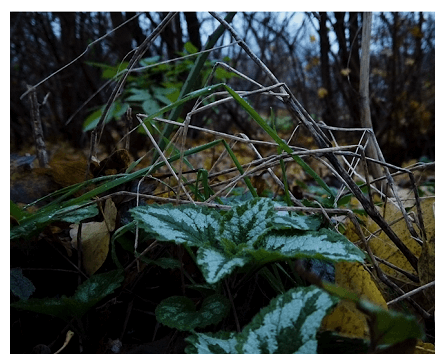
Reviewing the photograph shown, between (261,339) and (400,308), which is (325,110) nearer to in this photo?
(400,308)

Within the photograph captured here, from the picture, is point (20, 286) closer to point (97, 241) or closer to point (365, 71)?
point (97, 241)

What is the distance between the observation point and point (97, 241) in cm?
55

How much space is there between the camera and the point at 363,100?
2.57ft

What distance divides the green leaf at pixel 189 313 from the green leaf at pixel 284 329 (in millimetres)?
34

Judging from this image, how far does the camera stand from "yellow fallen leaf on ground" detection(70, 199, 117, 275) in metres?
0.54

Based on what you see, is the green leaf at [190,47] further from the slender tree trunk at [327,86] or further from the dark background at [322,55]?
the slender tree trunk at [327,86]

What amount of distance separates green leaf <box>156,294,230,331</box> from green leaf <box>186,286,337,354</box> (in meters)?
0.03

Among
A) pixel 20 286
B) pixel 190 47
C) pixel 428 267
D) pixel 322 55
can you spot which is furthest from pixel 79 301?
pixel 322 55

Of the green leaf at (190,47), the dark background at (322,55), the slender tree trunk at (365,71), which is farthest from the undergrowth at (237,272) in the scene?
the dark background at (322,55)

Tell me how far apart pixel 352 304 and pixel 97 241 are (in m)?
0.34

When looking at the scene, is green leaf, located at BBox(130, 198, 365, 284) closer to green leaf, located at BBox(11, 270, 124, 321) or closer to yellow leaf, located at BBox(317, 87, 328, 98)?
green leaf, located at BBox(11, 270, 124, 321)

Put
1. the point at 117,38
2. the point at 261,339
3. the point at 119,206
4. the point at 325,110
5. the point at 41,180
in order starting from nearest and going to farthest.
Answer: the point at 261,339 → the point at 119,206 → the point at 41,180 → the point at 117,38 → the point at 325,110
